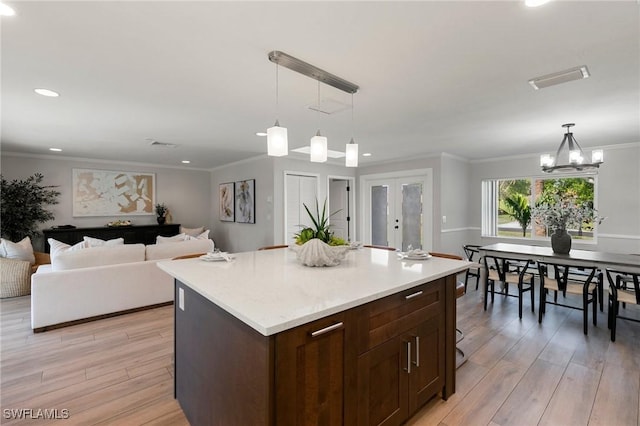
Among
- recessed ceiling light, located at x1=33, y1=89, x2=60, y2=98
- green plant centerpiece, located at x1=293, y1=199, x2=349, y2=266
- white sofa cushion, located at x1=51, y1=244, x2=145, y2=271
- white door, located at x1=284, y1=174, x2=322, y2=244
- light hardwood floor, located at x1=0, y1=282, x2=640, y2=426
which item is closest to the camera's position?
light hardwood floor, located at x1=0, y1=282, x2=640, y2=426

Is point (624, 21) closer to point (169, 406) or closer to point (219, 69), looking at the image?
point (219, 69)

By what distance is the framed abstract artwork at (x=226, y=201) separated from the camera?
22.9 ft

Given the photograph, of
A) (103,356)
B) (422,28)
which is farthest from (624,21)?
(103,356)

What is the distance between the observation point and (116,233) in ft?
21.1

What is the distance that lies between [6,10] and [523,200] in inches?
286

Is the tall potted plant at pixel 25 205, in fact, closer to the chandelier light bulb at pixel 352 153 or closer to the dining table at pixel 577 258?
the chandelier light bulb at pixel 352 153

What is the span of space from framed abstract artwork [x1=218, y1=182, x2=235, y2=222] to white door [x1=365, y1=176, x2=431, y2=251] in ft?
10.4

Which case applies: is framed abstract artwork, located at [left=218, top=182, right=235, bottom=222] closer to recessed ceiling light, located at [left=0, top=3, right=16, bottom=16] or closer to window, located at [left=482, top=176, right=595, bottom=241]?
recessed ceiling light, located at [left=0, top=3, right=16, bottom=16]

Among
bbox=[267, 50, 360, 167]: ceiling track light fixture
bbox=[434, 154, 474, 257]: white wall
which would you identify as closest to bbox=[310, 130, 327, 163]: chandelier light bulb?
bbox=[267, 50, 360, 167]: ceiling track light fixture

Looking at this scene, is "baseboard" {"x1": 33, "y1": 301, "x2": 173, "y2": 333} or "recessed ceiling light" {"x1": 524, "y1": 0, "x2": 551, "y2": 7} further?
"baseboard" {"x1": 33, "y1": 301, "x2": 173, "y2": 333}

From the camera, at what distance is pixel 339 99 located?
2.87 metres

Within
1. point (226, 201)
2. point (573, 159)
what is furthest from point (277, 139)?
point (226, 201)

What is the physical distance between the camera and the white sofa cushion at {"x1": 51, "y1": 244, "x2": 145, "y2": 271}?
134 inches

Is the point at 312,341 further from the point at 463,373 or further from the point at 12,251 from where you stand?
the point at 12,251
